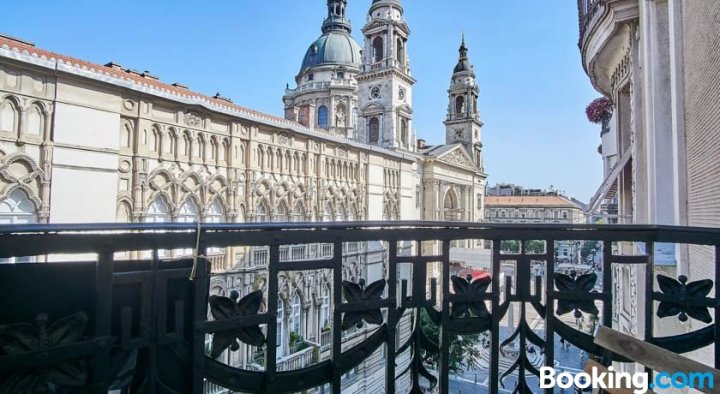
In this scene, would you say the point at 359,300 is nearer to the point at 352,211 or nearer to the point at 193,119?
the point at 193,119

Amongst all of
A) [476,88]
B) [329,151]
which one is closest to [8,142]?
[329,151]

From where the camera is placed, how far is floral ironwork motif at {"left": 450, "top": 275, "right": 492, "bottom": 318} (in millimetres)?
2051

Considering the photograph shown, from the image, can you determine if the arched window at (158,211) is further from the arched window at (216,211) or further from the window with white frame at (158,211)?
the arched window at (216,211)

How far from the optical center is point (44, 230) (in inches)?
51.1

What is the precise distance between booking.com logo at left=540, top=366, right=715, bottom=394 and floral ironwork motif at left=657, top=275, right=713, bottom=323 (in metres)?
0.31

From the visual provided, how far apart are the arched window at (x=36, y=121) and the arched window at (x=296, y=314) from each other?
12041mm

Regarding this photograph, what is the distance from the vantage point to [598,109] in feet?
47.0

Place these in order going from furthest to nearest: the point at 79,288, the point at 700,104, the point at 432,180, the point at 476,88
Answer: the point at 476,88 → the point at 432,180 → the point at 700,104 → the point at 79,288

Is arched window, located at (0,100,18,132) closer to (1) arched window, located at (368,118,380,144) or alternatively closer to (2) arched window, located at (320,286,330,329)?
(2) arched window, located at (320,286,330,329)

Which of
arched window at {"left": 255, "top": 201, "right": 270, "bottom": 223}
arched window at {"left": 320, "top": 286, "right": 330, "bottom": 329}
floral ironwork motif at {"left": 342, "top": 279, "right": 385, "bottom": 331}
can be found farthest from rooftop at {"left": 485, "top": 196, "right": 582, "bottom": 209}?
floral ironwork motif at {"left": 342, "top": 279, "right": 385, "bottom": 331}

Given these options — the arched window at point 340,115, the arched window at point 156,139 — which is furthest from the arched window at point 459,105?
the arched window at point 156,139

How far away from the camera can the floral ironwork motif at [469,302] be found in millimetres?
2051

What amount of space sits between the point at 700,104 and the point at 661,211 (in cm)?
185

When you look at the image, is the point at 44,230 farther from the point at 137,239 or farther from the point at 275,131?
the point at 275,131
